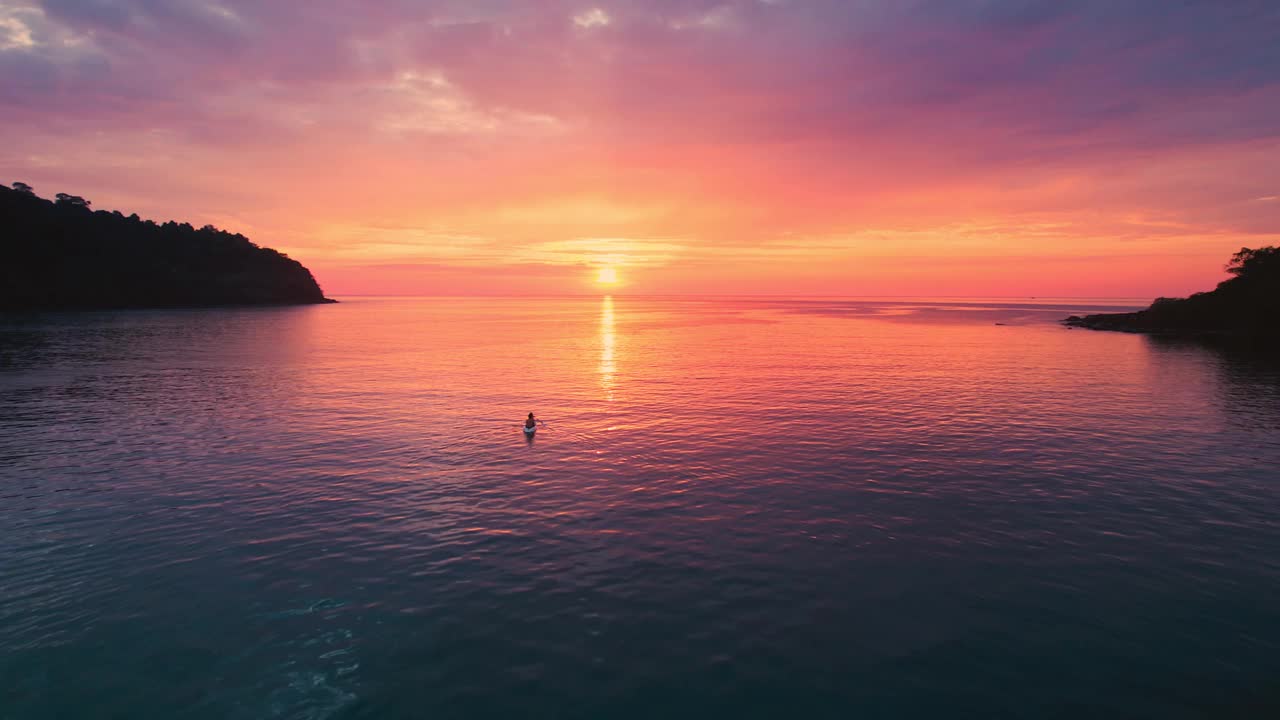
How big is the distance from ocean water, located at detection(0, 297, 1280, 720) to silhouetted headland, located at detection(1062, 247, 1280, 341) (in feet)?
327

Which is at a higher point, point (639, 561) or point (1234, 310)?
point (1234, 310)

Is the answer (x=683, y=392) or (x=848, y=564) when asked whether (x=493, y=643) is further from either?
(x=683, y=392)

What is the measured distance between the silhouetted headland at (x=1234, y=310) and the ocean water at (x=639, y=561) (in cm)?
9953

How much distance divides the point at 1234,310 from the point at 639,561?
157697 millimetres

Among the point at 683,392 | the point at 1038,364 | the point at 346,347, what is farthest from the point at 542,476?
the point at 346,347

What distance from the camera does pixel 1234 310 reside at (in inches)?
4599

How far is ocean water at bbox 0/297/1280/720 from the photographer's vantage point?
43.5ft

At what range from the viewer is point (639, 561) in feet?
63.4

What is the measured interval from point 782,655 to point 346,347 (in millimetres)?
95605

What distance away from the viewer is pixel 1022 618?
15.9 m

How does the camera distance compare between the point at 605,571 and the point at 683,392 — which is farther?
the point at 683,392

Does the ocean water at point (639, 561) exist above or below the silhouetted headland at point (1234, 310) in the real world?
below

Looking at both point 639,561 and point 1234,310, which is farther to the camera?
point 1234,310

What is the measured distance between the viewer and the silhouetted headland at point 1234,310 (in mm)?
110438
